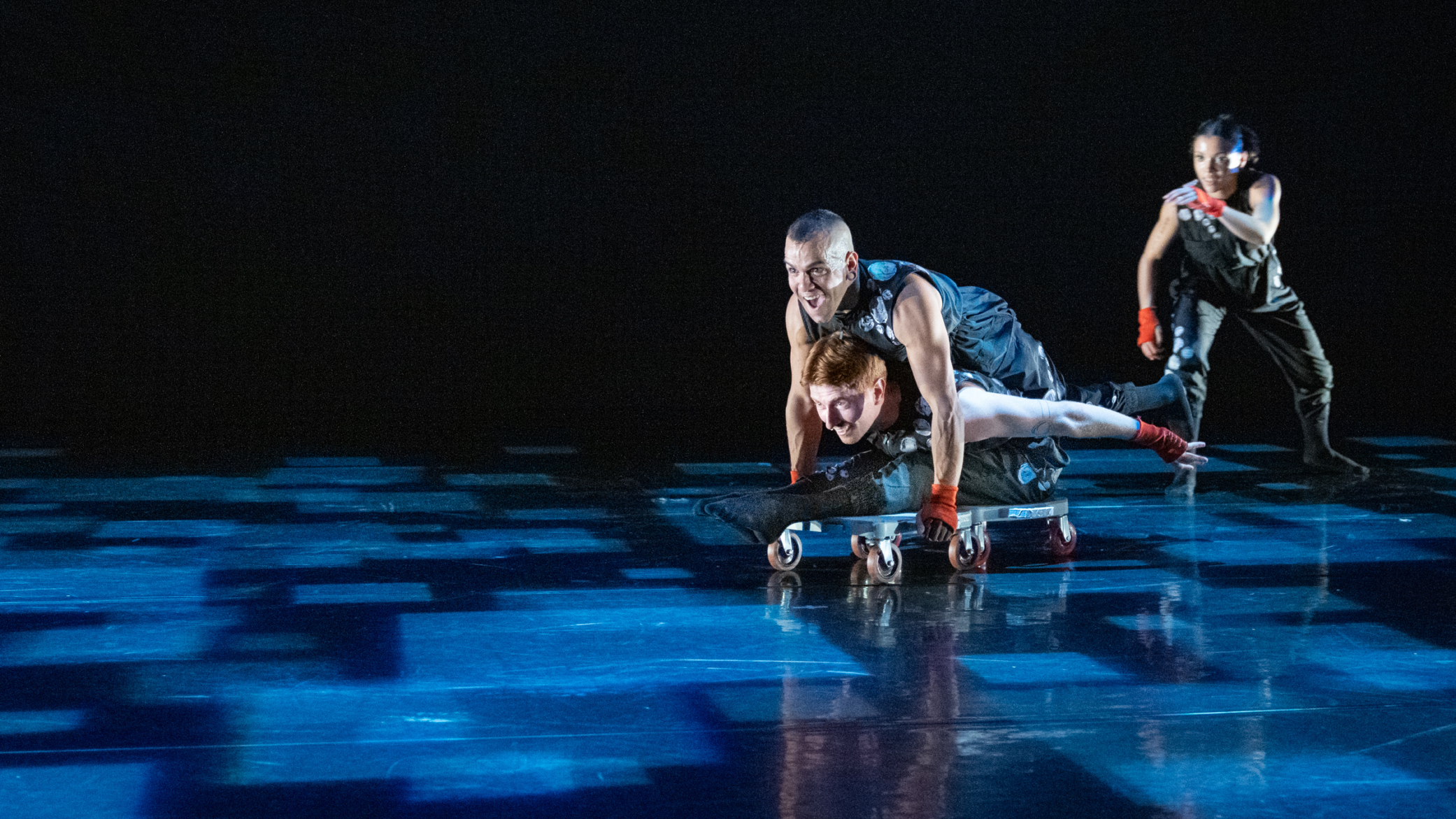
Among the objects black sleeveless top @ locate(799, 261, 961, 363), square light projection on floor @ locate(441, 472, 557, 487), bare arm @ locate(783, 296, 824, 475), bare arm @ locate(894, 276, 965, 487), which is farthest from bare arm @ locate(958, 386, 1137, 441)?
square light projection on floor @ locate(441, 472, 557, 487)

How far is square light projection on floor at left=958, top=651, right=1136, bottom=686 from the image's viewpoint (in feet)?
7.32

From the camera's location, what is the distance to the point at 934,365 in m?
2.93

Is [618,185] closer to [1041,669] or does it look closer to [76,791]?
[1041,669]

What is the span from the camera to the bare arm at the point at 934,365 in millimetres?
2908

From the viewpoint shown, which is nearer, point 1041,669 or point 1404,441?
point 1041,669

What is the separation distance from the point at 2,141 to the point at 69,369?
106 cm

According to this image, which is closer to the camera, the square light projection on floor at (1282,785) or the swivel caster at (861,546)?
the square light projection on floor at (1282,785)

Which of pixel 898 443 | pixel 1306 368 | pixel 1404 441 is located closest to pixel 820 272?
pixel 898 443

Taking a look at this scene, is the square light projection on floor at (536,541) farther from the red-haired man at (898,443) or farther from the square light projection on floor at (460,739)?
the square light projection on floor at (460,739)

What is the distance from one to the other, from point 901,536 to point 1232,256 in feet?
6.38

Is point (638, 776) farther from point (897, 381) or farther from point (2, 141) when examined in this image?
point (2, 141)

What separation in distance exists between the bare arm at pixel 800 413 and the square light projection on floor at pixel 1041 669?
94 cm

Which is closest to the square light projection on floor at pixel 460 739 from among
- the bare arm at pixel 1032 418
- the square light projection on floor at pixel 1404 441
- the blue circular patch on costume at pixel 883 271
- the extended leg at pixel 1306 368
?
the blue circular patch on costume at pixel 883 271

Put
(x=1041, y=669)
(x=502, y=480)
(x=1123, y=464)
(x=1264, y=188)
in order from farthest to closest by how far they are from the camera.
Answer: (x=1123, y=464) → (x=502, y=480) → (x=1264, y=188) → (x=1041, y=669)
